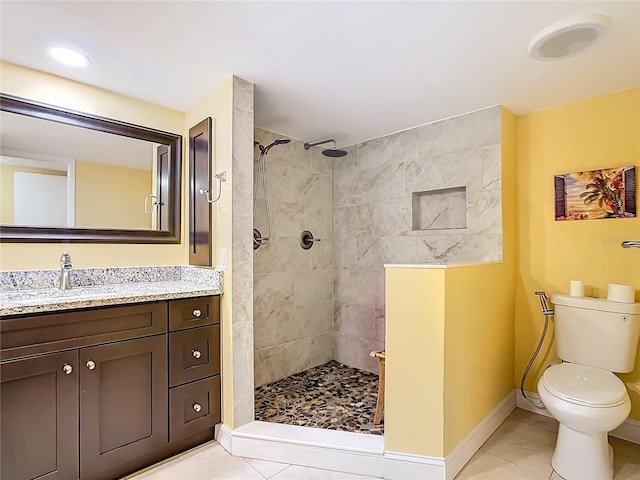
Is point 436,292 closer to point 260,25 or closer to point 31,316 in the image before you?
point 260,25

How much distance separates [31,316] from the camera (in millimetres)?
1515

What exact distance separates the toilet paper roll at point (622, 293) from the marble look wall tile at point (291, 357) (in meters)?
2.35

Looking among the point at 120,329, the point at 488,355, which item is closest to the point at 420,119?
the point at 488,355

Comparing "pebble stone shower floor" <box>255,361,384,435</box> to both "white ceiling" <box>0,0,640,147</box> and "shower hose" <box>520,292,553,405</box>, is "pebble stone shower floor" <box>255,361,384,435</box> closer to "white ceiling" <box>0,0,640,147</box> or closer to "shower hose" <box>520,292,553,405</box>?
"shower hose" <box>520,292,553,405</box>

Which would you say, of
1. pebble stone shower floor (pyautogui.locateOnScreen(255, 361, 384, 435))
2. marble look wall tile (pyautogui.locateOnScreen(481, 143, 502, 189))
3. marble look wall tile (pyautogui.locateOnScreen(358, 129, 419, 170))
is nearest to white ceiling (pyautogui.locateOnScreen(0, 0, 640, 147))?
marble look wall tile (pyautogui.locateOnScreen(481, 143, 502, 189))

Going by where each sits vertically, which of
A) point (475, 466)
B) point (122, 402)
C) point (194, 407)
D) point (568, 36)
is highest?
point (568, 36)

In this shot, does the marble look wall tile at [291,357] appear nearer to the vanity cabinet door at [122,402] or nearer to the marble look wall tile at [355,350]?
the marble look wall tile at [355,350]

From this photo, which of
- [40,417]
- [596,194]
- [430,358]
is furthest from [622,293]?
[40,417]

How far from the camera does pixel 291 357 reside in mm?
3225

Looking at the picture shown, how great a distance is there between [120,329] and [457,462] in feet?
6.39

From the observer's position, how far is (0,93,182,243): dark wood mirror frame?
1.95 metres

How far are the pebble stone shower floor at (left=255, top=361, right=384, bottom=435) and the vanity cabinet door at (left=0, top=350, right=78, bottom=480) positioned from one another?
116 centimetres

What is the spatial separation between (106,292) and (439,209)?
99.7 inches

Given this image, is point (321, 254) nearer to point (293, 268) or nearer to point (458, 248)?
point (293, 268)
